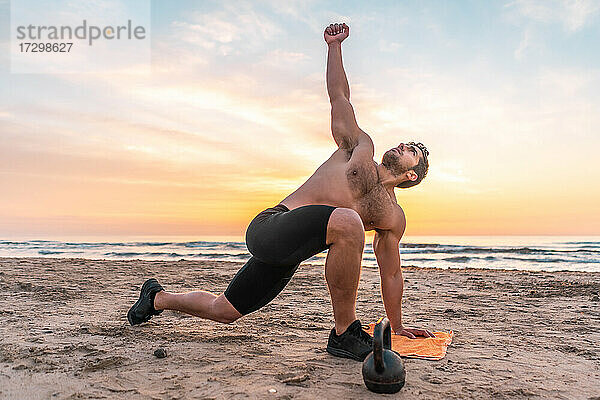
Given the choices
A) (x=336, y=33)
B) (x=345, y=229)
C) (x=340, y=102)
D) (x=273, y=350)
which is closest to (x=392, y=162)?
(x=340, y=102)

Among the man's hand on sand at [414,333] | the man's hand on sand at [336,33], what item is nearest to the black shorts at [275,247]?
the man's hand on sand at [414,333]

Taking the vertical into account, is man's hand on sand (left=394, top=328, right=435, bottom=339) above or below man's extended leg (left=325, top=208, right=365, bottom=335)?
below

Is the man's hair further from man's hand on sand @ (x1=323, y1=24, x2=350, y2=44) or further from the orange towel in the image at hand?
the orange towel

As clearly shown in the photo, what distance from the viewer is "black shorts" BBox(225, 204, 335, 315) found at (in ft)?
10.1

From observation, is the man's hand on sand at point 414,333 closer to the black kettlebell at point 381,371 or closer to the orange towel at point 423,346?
the orange towel at point 423,346

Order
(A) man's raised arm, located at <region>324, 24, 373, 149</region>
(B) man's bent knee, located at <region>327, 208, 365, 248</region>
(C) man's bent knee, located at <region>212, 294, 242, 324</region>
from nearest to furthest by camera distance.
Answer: (B) man's bent knee, located at <region>327, 208, 365, 248</region> < (C) man's bent knee, located at <region>212, 294, 242, 324</region> < (A) man's raised arm, located at <region>324, 24, 373, 149</region>

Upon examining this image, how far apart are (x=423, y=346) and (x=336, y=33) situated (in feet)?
8.33

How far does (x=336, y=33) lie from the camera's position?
384cm

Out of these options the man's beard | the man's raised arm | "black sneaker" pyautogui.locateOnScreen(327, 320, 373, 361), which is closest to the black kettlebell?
"black sneaker" pyautogui.locateOnScreen(327, 320, 373, 361)

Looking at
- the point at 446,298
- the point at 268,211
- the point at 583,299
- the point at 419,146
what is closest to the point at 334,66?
the point at 419,146

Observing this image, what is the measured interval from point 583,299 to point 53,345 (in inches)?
236

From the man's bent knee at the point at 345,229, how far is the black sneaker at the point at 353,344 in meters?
0.60

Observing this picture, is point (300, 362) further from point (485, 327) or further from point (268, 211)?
point (485, 327)

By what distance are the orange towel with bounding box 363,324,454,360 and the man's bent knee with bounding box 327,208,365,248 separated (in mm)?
931
